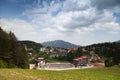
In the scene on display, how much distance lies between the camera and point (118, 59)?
433 feet

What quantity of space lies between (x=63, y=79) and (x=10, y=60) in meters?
54.8

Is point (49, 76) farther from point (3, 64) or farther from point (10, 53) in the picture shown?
point (10, 53)

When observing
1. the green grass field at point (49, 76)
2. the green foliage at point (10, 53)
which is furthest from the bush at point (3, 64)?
the green grass field at point (49, 76)

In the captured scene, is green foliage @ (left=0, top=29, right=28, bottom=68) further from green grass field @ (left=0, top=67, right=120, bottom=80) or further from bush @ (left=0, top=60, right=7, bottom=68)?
green grass field @ (left=0, top=67, right=120, bottom=80)

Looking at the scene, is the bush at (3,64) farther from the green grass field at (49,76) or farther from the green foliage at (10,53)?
the green grass field at (49,76)

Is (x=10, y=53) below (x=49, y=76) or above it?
above

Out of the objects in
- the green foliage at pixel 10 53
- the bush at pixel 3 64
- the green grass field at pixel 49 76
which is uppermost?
the green foliage at pixel 10 53

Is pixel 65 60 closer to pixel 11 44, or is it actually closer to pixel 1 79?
pixel 11 44

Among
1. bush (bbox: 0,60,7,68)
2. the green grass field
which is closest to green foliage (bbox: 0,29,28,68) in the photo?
bush (bbox: 0,60,7,68)

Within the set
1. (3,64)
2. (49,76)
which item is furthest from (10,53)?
(49,76)

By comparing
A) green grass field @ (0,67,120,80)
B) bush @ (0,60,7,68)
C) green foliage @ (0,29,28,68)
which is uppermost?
green foliage @ (0,29,28,68)

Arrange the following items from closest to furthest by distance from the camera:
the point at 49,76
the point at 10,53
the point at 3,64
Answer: the point at 49,76 < the point at 3,64 < the point at 10,53

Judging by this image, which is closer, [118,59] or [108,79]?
[108,79]

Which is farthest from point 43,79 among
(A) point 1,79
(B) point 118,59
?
(B) point 118,59
